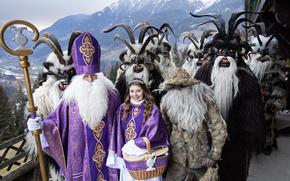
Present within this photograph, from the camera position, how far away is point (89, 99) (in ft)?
11.0

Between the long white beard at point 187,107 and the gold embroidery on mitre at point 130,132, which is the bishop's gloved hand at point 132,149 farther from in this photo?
the long white beard at point 187,107

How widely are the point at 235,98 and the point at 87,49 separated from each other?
1910mm

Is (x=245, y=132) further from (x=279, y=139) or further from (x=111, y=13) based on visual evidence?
(x=111, y=13)

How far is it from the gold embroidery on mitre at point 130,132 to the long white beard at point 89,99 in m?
0.32

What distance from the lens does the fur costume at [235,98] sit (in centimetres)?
374

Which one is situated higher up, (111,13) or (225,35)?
(111,13)

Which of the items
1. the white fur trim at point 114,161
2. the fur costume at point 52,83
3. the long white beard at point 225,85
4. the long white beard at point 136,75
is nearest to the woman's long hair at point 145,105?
the white fur trim at point 114,161

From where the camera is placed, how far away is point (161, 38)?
6352 millimetres

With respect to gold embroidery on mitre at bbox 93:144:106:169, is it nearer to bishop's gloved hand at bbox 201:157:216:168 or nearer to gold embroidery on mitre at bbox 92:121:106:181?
gold embroidery on mitre at bbox 92:121:106:181

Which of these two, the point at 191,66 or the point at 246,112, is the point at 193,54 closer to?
the point at 191,66

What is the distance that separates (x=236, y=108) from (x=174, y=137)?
101 cm

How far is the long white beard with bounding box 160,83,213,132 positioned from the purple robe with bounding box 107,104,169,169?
0.17m

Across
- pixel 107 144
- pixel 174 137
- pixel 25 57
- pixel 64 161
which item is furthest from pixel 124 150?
pixel 25 57

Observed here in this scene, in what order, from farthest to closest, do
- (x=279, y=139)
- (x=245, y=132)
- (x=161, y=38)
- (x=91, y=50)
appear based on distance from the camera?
(x=279, y=139), (x=161, y=38), (x=245, y=132), (x=91, y=50)
